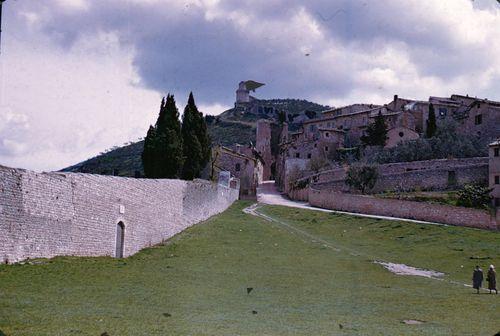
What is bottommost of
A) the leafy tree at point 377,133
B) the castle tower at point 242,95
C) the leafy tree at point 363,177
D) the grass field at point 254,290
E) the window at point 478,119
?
the grass field at point 254,290

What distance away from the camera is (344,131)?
8756 centimetres

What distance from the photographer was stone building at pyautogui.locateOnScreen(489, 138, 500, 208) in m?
49.5

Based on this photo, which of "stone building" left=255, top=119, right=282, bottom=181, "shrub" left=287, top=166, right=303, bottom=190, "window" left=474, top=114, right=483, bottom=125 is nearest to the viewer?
"shrub" left=287, top=166, right=303, bottom=190

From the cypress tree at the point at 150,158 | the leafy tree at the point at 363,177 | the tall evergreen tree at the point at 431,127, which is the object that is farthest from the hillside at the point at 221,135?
the cypress tree at the point at 150,158

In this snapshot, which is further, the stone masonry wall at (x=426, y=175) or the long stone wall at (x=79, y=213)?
the stone masonry wall at (x=426, y=175)

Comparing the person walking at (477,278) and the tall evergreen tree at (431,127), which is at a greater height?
the tall evergreen tree at (431,127)

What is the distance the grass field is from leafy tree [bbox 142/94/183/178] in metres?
7.27

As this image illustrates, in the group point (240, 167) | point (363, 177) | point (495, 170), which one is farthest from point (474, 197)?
point (240, 167)

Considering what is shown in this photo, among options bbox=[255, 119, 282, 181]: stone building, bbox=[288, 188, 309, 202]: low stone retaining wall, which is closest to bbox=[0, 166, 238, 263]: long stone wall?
bbox=[288, 188, 309, 202]: low stone retaining wall

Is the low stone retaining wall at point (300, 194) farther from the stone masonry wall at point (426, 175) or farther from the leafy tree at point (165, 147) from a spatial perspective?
the leafy tree at point (165, 147)

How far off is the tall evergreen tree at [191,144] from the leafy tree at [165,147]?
2.84 m

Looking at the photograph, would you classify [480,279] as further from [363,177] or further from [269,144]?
[269,144]

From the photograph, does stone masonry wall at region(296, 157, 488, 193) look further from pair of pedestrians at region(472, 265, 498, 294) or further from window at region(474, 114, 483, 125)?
pair of pedestrians at region(472, 265, 498, 294)

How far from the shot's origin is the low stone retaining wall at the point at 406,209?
40594 millimetres
